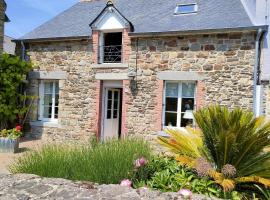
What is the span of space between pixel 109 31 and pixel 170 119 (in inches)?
153

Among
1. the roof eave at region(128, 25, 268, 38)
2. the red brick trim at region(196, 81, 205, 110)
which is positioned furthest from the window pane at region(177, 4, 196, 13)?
the red brick trim at region(196, 81, 205, 110)

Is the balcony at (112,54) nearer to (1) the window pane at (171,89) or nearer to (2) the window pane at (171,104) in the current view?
(1) the window pane at (171,89)

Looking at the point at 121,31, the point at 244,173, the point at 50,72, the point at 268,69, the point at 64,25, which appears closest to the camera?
the point at 244,173

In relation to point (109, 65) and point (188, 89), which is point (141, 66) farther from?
point (188, 89)

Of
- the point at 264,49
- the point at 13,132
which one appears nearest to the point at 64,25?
the point at 13,132

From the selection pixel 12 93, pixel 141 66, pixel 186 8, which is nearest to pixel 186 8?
pixel 186 8

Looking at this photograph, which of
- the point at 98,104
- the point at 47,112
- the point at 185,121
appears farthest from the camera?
the point at 47,112

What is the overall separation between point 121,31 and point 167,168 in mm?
7565

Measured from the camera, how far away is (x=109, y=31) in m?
12.5

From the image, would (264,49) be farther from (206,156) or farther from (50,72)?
(50,72)

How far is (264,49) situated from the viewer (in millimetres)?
9727

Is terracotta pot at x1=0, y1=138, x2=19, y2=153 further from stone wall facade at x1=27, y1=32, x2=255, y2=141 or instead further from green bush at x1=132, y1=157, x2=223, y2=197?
green bush at x1=132, y1=157, x2=223, y2=197

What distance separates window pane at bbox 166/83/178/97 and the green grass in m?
5.34

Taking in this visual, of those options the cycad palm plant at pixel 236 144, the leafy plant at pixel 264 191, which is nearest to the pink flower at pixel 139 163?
the cycad palm plant at pixel 236 144
